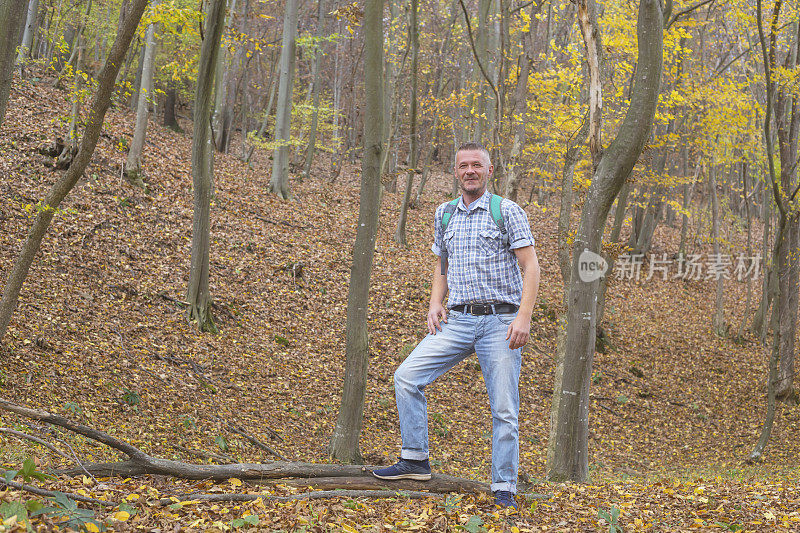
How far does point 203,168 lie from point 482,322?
7.10 meters

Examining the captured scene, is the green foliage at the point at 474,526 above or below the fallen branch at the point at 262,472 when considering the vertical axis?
above

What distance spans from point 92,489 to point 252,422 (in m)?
4.38

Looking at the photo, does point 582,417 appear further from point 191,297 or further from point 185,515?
point 191,297

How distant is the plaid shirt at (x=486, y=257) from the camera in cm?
412

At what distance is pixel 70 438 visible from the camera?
585 cm

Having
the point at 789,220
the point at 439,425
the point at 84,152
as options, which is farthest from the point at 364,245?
the point at 789,220

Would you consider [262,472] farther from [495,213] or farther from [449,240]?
[495,213]

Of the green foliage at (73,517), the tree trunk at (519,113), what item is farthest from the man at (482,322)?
the tree trunk at (519,113)

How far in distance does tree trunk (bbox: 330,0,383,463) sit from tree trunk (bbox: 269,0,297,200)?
36.7 ft

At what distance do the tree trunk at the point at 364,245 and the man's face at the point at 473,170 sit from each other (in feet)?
7.84

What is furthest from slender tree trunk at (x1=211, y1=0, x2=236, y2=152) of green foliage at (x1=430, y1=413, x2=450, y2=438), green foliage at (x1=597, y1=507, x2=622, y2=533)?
green foliage at (x1=597, y1=507, x2=622, y2=533)

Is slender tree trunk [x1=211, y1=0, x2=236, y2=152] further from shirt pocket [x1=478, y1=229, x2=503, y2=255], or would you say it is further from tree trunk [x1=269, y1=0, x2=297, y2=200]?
shirt pocket [x1=478, y1=229, x2=503, y2=255]

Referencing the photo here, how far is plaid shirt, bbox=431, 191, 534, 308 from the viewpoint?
4121mm

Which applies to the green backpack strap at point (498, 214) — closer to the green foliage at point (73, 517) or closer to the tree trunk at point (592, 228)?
the tree trunk at point (592, 228)
